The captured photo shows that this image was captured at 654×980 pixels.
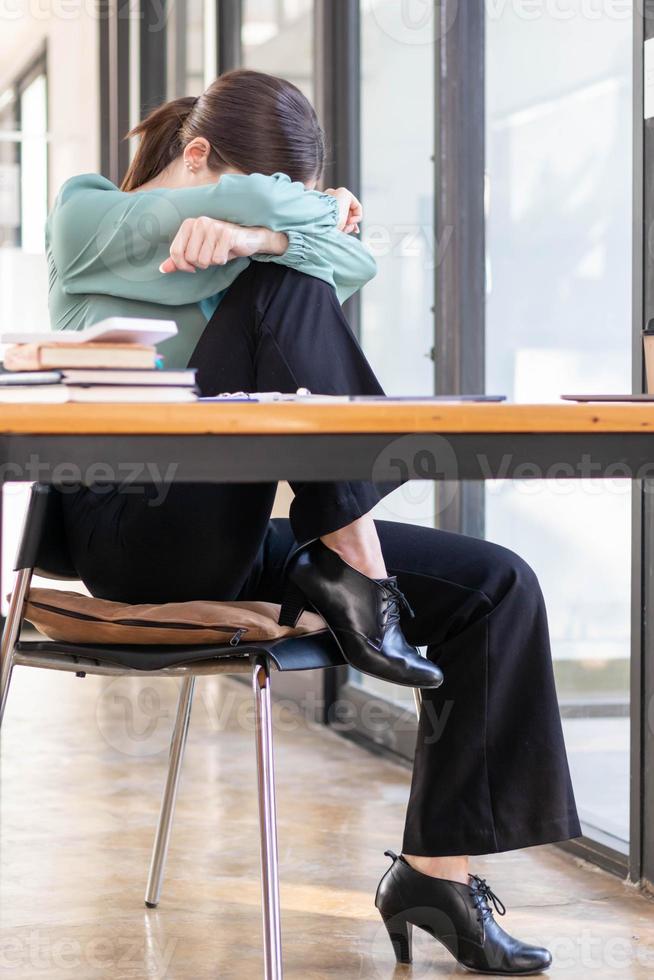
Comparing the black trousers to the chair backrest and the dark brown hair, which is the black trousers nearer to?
the chair backrest

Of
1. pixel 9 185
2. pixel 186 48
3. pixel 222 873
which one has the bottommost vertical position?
pixel 222 873

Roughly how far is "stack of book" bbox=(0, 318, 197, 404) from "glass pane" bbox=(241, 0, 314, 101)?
7.29ft

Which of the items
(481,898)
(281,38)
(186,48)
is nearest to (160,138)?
(481,898)

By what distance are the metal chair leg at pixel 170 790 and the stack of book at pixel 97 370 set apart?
730 millimetres

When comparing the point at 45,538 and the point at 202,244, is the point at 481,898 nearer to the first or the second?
the point at 45,538

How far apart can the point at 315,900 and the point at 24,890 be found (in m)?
0.40

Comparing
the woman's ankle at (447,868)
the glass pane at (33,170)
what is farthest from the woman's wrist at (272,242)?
the glass pane at (33,170)

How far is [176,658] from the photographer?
1.27m

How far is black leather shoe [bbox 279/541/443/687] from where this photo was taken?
1258 millimetres

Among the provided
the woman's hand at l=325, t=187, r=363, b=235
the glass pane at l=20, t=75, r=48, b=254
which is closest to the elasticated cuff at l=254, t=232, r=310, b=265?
the woman's hand at l=325, t=187, r=363, b=235

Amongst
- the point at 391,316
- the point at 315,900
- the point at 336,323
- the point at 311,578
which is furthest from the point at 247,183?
the point at 391,316

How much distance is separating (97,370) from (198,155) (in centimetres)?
67

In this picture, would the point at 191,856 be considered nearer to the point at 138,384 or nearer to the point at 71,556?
the point at 71,556

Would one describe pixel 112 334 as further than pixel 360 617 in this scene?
No
